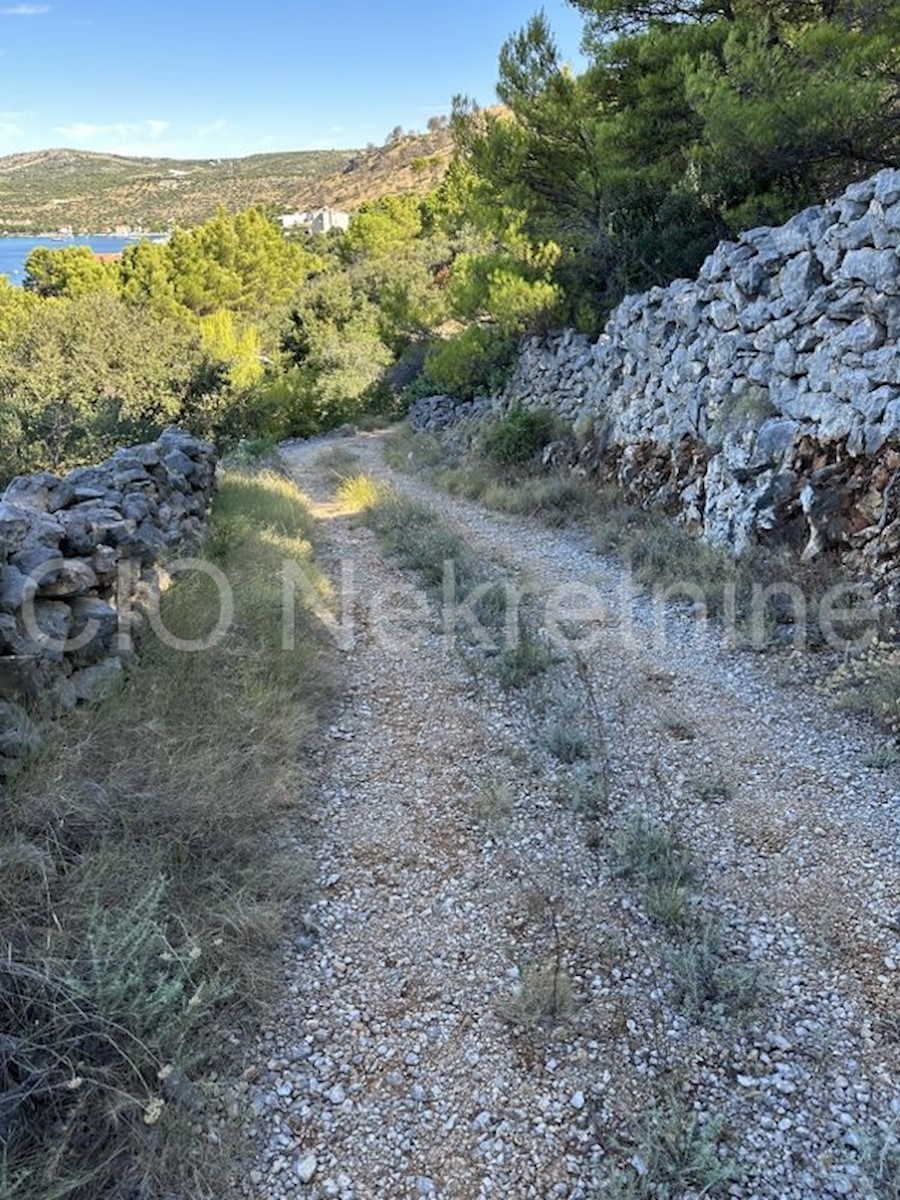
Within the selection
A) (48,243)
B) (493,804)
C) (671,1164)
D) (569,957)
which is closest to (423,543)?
(493,804)

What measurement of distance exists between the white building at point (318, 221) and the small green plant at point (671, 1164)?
52.5 metres

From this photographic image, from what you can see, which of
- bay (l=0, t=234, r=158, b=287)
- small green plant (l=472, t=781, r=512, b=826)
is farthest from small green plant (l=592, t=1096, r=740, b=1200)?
bay (l=0, t=234, r=158, b=287)

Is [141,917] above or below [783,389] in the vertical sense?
below

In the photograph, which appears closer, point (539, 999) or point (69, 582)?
point (539, 999)

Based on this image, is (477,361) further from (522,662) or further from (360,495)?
(522,662)

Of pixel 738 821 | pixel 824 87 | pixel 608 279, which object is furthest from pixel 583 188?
pixel 738 821

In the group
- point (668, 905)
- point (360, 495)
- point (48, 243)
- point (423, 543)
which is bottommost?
point (668, 905)

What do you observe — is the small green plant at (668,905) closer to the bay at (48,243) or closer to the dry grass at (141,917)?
the dry grass at (141,917)

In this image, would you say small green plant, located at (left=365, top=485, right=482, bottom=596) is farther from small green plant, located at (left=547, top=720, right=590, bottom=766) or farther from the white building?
the white building

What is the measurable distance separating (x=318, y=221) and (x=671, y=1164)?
5657 centimetres

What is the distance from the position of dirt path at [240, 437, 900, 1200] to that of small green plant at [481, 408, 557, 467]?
734cm

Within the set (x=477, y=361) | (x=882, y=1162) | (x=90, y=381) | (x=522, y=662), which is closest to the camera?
(x=882, y=1162)

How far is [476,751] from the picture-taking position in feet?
13.6

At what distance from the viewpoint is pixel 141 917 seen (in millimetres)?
2490
